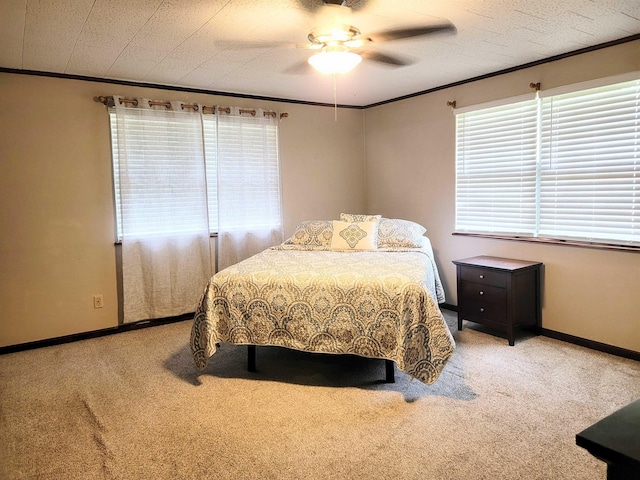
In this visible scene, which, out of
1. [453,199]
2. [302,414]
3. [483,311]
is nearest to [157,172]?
[302,414]

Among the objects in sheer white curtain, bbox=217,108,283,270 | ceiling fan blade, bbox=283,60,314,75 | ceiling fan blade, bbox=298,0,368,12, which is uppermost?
ceiling fan blade, bbox=283,60,314,75

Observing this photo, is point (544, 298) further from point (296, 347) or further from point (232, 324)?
point (232, 324)

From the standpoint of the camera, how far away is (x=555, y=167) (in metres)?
3.54

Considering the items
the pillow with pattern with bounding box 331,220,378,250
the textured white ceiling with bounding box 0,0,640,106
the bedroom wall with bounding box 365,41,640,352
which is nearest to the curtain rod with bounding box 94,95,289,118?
the textured white ceiling with bounding box 0,0,640,106

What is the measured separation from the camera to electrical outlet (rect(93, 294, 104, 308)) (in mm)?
3934

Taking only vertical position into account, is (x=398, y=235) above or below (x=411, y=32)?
below

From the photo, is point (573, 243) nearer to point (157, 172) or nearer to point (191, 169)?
point (191, 169)

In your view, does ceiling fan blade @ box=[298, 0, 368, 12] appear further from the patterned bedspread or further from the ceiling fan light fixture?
the patterned bedspread

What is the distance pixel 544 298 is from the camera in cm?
369

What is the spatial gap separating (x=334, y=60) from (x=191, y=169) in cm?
209

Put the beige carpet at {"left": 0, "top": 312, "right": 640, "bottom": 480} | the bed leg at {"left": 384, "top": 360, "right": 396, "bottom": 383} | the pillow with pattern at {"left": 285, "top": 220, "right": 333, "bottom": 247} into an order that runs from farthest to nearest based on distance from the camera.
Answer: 1. the pillow with pattern at {"left": 285, "top": 220, "right": 333, "bottom": 247}
2. the bed leg at {"left": 384, "top": 360, "right": 396, "bottom": 383}
3. the beige carpet at {"left": 0, "top": 312, "right": 640, "bottom": 480}

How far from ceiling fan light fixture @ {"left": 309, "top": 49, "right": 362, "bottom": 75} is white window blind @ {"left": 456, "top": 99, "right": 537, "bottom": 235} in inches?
70.6

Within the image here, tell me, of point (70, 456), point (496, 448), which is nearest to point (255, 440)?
point (70, 456)

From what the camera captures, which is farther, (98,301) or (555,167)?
(98,301)
